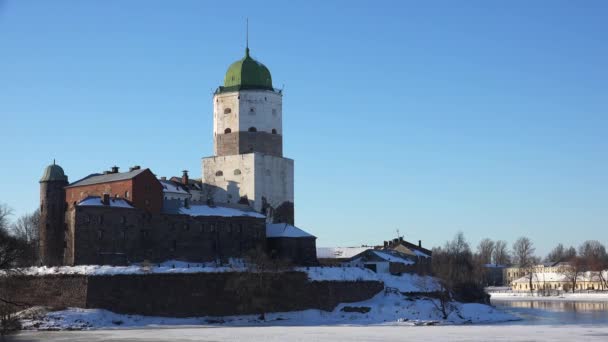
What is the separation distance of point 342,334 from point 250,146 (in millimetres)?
31725

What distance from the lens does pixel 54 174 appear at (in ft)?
225

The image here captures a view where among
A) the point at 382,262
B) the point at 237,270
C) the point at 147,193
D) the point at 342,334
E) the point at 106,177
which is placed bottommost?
the point at 342,334

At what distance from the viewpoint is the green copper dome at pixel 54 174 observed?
68438 mm

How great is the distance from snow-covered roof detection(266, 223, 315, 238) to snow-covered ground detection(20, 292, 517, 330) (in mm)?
7240

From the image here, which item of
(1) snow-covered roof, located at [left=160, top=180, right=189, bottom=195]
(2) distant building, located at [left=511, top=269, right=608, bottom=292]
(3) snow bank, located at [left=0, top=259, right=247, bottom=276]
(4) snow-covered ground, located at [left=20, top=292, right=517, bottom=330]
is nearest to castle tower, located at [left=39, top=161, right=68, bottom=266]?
(3) snow bank, located at [left=0, top=259, right=247, bottom=276]

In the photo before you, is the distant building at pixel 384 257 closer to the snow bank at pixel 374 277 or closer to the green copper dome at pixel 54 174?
the snow bank at pixel 374 277

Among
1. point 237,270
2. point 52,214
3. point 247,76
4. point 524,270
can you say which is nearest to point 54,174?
point 52,214

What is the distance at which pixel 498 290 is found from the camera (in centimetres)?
14162

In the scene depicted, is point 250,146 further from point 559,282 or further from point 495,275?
point 495,275

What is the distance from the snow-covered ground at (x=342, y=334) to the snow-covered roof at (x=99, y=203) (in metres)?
11.2

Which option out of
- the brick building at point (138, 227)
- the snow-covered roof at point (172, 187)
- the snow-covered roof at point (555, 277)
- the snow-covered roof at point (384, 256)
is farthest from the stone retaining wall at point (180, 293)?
the snow-covered roof at point (555, 277)

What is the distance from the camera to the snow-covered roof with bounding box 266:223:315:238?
236ft

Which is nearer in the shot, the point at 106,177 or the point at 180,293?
the point at 180,293

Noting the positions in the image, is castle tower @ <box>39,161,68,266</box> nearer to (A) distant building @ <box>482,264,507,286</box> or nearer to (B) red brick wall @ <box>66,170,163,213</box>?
(B) red brick wall @ <box>66,170,163,213</box>
